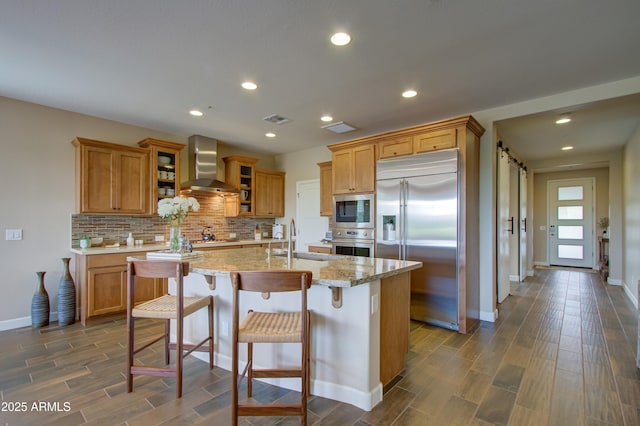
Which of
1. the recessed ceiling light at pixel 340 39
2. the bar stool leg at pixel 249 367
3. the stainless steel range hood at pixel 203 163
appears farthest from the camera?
the stainless steel range hood at pixel 203 163

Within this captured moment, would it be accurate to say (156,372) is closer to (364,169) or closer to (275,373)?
(275,373)

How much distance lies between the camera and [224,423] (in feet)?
6.24

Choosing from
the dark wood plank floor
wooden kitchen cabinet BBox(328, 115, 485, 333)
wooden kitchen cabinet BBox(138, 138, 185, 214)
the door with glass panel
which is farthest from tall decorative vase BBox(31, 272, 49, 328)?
the door with glass panel

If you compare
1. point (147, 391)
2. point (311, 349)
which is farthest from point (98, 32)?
point (311, 349)

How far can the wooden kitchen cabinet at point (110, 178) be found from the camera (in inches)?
154

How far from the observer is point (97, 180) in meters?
4.02

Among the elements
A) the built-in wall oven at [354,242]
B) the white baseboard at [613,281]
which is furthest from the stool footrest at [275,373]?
the white baseboard at [613,281]

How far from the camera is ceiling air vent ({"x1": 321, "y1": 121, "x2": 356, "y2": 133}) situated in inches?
178

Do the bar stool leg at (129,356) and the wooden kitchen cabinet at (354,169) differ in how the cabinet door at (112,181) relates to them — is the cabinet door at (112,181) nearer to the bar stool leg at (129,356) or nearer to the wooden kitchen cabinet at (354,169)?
the bar stool leg at (129,356)

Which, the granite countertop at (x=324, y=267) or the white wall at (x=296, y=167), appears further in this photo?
the white wall at (x=296, y=167)

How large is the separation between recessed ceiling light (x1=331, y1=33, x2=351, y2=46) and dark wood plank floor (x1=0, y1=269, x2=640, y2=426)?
2.66 m

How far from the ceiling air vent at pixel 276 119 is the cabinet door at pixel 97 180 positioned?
2.14m

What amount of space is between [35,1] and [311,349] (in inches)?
117

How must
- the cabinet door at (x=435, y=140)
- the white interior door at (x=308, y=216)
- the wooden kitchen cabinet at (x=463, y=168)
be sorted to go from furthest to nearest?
the white interior door at (x=308, y=216) < the cabinet door at (x=435, y=140) < the wooden kitchen cabinet at (x=463, y=168)
